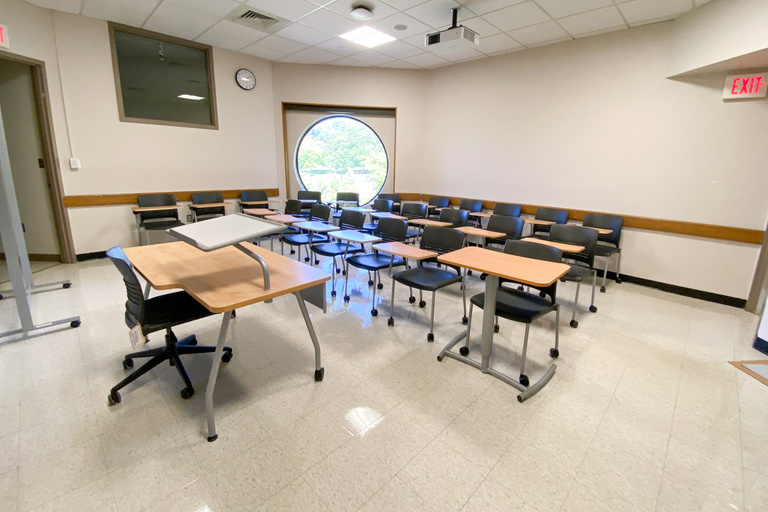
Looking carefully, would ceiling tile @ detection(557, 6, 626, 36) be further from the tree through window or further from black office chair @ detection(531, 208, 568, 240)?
the tree through window

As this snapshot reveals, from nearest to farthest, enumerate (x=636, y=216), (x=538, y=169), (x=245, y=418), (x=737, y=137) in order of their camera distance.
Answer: (x=245, y=418), (x=737, y=137), (x=636, y=216), (x=538, y=169)

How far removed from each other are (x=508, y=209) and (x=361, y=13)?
3.52 meters

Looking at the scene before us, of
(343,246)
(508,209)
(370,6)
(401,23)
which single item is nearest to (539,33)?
(401,23)

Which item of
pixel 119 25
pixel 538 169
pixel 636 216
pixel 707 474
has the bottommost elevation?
pixel 707 474

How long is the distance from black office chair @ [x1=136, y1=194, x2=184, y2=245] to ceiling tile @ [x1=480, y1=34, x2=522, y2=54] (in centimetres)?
531

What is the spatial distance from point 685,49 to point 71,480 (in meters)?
6.22

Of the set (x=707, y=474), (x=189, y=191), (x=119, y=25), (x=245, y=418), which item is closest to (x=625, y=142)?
(x=707, y=474)

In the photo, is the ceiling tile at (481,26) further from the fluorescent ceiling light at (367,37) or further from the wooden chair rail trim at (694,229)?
the wooden chair rail trim at (694,229)

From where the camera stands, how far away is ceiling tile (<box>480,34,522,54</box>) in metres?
4.85

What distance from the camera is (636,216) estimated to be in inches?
176

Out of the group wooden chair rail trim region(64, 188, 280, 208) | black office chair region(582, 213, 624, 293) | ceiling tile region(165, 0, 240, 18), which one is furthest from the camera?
wooden chair rail trim region(64, 188, 280, 208)

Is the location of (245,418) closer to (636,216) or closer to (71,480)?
(71,480)

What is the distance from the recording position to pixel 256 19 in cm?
451

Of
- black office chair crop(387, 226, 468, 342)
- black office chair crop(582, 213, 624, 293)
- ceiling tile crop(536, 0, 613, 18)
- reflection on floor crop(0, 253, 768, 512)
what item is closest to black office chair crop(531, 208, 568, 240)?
black office chair crop(582, 213, 624, 293)
